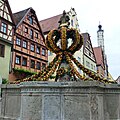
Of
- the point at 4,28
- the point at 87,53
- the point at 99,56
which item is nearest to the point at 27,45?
the point at 4,28

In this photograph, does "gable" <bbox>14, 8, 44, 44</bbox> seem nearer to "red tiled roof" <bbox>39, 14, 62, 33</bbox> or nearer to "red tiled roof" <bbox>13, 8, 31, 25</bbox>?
"red tiled roof" <bbox>13, 8, 31, 25</bbox>

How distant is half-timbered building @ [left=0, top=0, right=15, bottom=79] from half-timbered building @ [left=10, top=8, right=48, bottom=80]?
1017mm

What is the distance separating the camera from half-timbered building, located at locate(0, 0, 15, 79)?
2257 cm

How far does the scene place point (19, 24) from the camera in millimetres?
25688

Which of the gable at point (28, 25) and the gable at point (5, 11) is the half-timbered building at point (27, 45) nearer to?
the gable at point (28, 25)

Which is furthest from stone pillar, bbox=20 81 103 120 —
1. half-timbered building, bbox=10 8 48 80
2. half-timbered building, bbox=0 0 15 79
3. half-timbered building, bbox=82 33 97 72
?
half-timbered building, bbox=82 33 97 72

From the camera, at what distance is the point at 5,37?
2302 cm

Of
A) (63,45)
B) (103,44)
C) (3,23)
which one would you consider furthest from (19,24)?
(103,44)

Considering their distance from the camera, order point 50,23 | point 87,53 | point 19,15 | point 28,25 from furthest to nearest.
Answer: point 87,53 → point 50,23 → point 19,15 → point 28,25

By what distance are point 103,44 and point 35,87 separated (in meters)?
62.8

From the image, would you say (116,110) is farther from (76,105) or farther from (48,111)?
(48,111)

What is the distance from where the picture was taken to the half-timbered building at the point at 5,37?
22.6m

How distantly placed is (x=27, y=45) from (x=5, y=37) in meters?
4.51

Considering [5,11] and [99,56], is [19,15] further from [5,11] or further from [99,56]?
[99,56]
